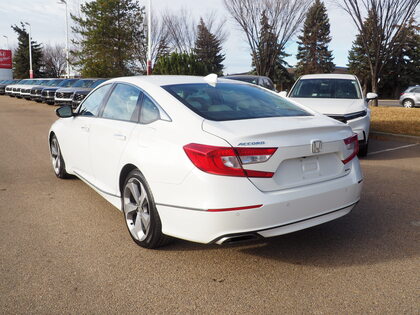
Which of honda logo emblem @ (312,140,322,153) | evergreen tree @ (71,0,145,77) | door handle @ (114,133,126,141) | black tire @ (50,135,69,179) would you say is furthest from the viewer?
evergreen tree @ (71,0,145,77)

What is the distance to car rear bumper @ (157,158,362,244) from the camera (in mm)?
2832

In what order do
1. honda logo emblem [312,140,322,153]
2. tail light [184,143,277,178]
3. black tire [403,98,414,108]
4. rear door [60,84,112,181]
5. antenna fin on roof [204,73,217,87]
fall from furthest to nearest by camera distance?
black tire [403,98,414,108] → rear door [60,84,112,181] → antenna fin on roof [204,73,217,87] → honda logo emblem [312,140,322,153] → tail light [184,143,277,178]

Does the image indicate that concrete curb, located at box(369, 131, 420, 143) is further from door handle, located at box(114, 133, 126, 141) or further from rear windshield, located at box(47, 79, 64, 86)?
rear windshield, located at box(47, 79, 64, 86)

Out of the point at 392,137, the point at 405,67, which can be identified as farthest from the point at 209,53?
the point at 392,137

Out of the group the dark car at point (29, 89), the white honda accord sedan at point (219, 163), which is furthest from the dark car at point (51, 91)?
the white honda accord sedan at point (219, 163)

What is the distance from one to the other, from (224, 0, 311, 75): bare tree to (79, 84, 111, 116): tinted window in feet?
71.1

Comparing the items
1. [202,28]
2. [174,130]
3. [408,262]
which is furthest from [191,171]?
[202,28]

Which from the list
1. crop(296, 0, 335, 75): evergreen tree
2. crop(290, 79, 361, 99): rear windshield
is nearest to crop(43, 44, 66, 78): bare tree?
crop(296, 0, 335, 75): evergreen tree

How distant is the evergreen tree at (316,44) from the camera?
188ft

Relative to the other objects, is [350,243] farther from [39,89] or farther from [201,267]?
[39,89]

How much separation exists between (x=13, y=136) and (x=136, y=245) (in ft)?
28.7

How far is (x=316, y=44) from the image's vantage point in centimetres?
5778

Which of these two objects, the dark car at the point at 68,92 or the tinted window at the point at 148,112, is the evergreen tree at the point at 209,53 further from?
the tinted window at the point at 148,112

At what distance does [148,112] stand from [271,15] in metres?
23.6
